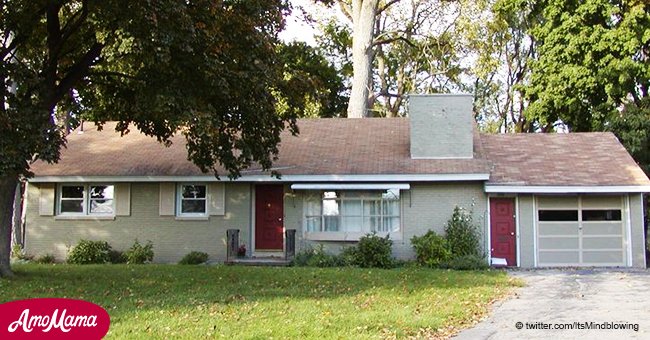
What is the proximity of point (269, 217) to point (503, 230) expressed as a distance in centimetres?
740

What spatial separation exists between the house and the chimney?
0.11 feet

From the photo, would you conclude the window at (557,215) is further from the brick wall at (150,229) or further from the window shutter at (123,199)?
the window shutter at (123,199)

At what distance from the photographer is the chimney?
68.4ft

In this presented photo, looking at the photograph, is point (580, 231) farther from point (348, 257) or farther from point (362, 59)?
point (362, 59)

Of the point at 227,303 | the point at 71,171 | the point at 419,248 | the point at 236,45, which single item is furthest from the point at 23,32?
the point at 419,248

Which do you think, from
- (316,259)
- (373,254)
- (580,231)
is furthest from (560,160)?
(316,259)

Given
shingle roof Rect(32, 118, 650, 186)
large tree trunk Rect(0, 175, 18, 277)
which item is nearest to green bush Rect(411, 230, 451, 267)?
shingle roof Rect(32, 118, 650, 186)

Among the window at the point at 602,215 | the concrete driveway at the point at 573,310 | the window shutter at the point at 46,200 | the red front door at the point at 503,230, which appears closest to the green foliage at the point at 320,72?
the window shutter at the point at 46,200

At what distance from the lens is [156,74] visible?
44.2ft

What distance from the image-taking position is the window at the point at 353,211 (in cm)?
2020

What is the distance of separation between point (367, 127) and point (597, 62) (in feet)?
34.9

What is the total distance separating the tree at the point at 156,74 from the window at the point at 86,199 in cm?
519

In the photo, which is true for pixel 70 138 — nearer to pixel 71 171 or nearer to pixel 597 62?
pixel 71 171

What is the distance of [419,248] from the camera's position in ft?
62.2
